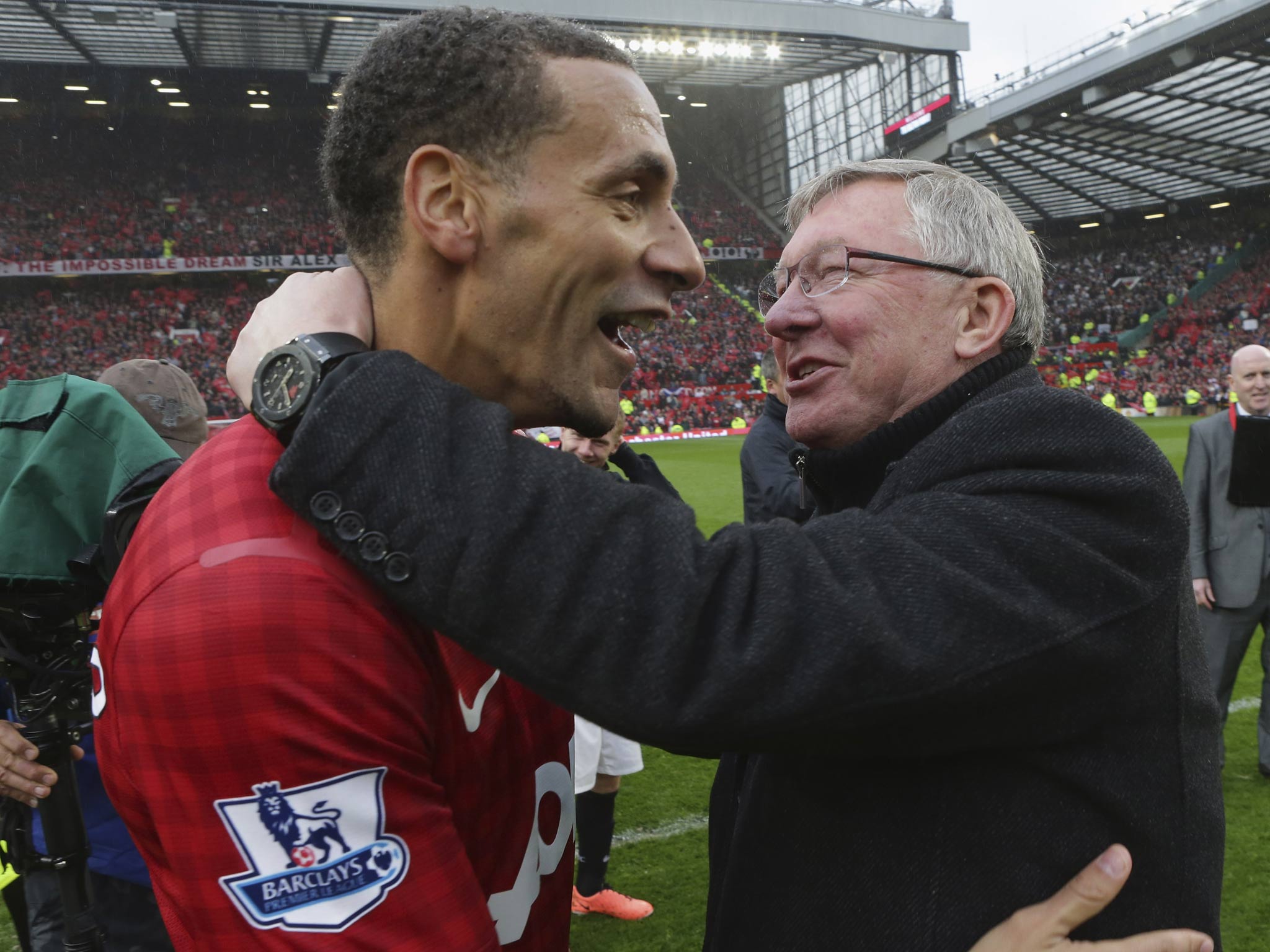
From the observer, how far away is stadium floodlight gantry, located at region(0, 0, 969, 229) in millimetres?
29031

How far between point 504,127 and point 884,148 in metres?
41.1

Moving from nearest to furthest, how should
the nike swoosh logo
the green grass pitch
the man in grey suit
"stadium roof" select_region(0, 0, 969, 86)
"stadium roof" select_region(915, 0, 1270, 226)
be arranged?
the nike swoosh logo
the green grass pitch
the man in grey suit
"stadium roof" select_region(915, 0, 1270, 226)
"stadium roof" select_region(0, 0, 969, 86)

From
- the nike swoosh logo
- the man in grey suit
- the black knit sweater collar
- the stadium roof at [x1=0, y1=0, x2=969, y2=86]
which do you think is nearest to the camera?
the nike swoosh logo

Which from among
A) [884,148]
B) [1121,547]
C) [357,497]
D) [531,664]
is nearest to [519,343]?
[357,497]

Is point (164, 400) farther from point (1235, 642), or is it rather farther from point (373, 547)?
point (1235, 642)

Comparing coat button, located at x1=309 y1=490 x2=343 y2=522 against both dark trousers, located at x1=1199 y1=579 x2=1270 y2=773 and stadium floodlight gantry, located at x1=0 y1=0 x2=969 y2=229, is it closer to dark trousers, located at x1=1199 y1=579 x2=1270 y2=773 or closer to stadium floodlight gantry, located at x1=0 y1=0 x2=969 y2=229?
dark trousers, located at x1=1199 y1=579 x2=1270 y2=773

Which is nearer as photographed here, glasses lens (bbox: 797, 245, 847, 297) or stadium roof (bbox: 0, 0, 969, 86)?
glasses lens (bbox: 797, 245, 847, 297)

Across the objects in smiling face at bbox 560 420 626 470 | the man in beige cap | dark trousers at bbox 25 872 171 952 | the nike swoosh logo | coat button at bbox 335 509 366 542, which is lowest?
dark trousers at bbox 25 872 171 952


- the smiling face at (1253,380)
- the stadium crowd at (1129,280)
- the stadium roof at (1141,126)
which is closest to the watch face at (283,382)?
the smiling face at (1253,380)

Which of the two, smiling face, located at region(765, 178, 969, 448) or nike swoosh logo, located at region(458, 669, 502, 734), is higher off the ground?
smiling face, located at region(765, 178, 969, 448)

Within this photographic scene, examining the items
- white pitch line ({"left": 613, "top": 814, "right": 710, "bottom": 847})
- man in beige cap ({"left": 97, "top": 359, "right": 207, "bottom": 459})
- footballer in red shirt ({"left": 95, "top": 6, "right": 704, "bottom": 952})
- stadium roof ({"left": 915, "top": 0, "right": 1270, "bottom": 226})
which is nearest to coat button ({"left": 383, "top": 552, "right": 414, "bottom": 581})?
footballer in red shirt ({"left": 95, "top": 6, "right": 704, "bottom": 952})

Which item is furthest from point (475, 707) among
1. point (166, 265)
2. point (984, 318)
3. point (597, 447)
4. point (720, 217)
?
point (720, 217)

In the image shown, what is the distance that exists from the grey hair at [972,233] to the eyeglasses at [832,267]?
13 millimetres

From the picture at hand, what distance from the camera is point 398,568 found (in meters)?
1.05
